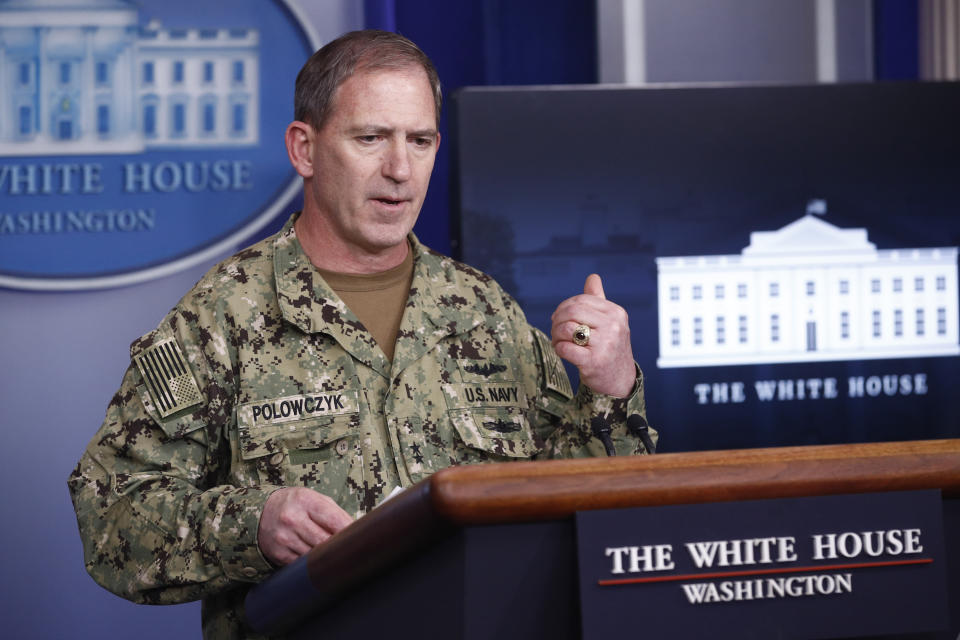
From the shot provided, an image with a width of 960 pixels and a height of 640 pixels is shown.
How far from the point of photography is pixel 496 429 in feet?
5.46

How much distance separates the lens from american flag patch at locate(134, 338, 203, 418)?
1.48m

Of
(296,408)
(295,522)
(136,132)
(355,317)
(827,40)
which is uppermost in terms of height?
(827,40)

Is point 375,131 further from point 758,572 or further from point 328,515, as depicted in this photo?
point 758,572

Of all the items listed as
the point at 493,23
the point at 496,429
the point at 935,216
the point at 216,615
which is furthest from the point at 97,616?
the point at 935,216

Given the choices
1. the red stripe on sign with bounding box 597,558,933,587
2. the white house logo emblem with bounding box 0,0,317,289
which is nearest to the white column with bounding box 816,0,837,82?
the white house logo emblem with bounding box 0,0,317,289

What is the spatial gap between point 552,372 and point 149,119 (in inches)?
48.7

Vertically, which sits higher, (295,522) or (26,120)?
(26,120)

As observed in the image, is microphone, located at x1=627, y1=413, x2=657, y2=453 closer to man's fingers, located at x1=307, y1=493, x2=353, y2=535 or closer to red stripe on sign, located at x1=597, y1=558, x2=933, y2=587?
man's fingers, located at x1=307, y1=493, x2=353, y2=535

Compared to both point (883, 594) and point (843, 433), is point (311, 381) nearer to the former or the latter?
point (883, 594)

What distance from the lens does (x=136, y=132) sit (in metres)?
2.42

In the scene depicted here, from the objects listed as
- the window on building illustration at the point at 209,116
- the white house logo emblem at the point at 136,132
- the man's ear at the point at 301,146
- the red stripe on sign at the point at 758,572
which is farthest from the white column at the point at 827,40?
the red stripe on sign at the point at 758,572

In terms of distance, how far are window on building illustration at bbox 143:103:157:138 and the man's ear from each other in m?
0.85

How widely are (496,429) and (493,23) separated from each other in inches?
55.1

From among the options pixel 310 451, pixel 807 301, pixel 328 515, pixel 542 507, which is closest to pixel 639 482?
pixel 542 507
